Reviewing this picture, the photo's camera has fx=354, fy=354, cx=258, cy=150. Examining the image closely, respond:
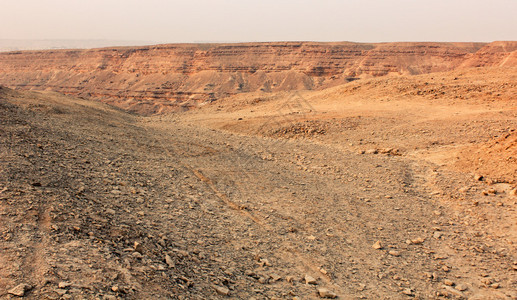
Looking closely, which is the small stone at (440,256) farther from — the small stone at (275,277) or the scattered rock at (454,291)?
the small stone at (275,277)

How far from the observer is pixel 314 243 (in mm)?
5797

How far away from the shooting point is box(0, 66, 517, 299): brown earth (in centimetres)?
401

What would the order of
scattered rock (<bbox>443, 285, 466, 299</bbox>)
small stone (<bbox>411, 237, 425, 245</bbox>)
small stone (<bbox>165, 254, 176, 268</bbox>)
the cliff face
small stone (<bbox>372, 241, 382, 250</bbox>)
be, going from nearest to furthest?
small stone (<bbox>165, 254, 176, 268</bbox>)
scattered rock (<bbox>443, 285, 466, 299</bbox>)
small stone (<bbox>372, 241, 382, 250</bbox>)
small stone (<bbox>411, 237, 425, 245</bbox>)
the cliff face

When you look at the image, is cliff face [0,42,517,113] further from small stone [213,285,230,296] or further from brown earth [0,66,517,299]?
small stone [213,285,230,296]

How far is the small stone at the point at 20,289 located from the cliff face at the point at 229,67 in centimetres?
3656

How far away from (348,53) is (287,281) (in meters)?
43.8

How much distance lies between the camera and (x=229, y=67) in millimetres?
46000

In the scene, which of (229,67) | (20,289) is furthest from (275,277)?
(229,67)

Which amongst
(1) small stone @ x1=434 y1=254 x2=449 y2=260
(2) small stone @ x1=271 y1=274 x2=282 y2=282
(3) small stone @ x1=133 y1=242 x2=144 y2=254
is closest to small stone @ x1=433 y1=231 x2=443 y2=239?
(1) small stone @ x1=434 y1=254 x2=449 y2=260

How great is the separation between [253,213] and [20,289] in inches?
165

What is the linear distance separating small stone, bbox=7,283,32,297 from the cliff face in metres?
36.6

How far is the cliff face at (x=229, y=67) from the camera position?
134 feet

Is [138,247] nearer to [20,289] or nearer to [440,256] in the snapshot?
[20,289]

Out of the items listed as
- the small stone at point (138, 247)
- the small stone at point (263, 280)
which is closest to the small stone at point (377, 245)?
the small stone at point (263, 280)
